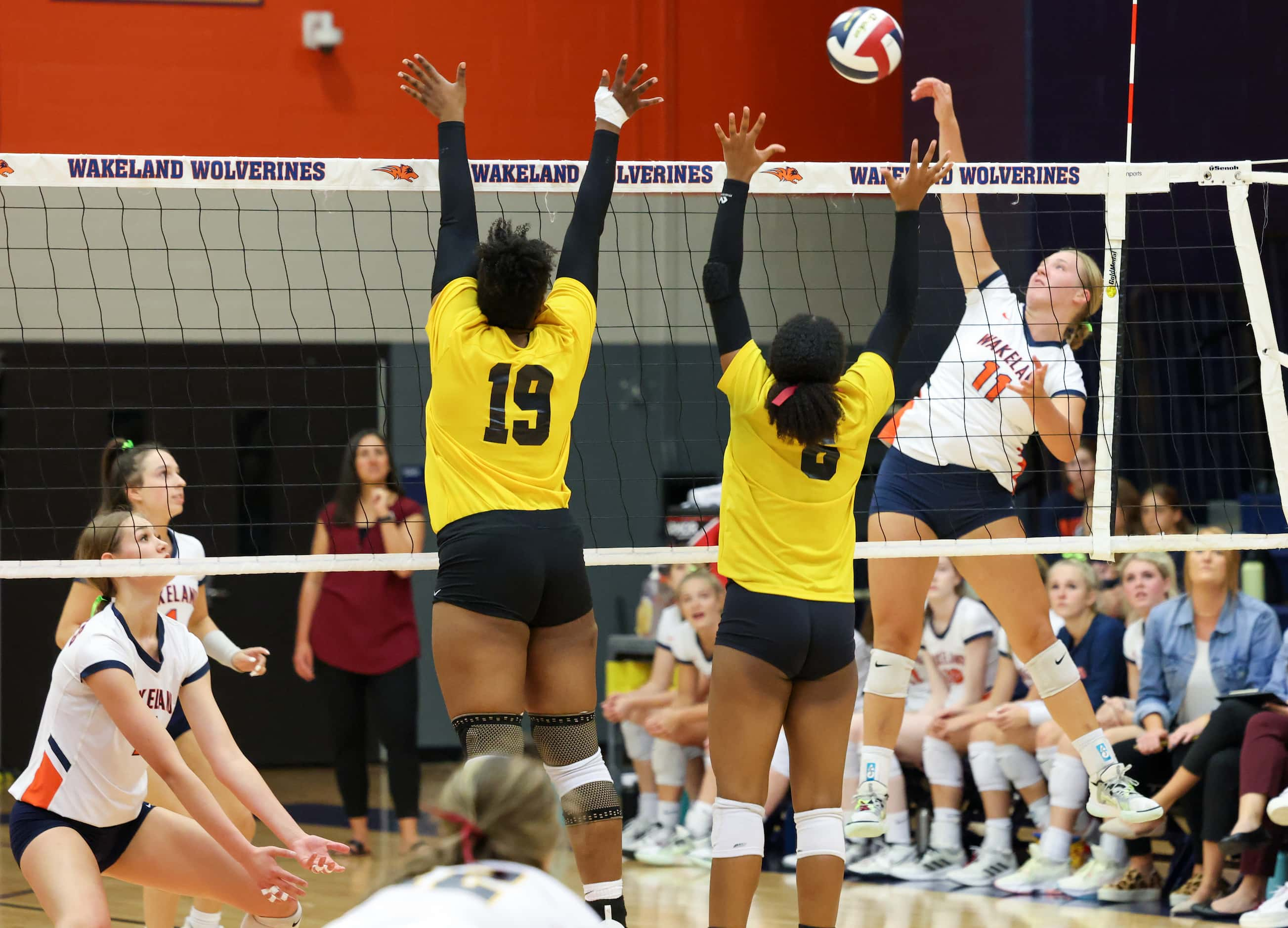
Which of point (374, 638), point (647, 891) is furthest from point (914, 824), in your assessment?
point (374, 638)

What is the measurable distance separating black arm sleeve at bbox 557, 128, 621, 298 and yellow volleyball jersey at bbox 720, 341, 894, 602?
1.65 feet

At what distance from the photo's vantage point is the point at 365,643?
7.66 meters

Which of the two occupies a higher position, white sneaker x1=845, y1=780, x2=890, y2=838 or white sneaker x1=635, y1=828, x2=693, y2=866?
white sneaker x1=845, y1=780, x2=890, y2=838

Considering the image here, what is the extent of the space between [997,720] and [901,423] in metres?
2.41

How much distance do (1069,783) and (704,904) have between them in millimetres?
1715

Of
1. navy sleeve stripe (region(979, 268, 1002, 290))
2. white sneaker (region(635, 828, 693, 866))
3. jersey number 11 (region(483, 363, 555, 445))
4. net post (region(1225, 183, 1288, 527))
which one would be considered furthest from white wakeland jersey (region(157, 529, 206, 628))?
net post (region(1225, 183, 1288, 527))


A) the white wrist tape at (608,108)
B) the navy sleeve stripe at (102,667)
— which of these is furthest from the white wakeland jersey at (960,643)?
the navy sleeve stripe at (102,667)

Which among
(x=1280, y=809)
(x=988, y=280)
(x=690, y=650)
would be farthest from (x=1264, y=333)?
(x=690, y=650)

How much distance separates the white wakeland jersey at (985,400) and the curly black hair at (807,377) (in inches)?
43.2

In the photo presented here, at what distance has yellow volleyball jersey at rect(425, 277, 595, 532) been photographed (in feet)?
13.0

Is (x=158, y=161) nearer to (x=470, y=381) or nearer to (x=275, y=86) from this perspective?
(x=470, y=381)

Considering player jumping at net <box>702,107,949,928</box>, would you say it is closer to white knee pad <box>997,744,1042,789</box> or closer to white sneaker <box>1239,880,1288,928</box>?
white sneaker <box>1239,880,1288,928</box>

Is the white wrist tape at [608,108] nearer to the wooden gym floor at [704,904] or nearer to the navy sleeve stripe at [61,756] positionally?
the navy sleeve stripe at [61,756]

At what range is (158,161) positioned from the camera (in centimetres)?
491
